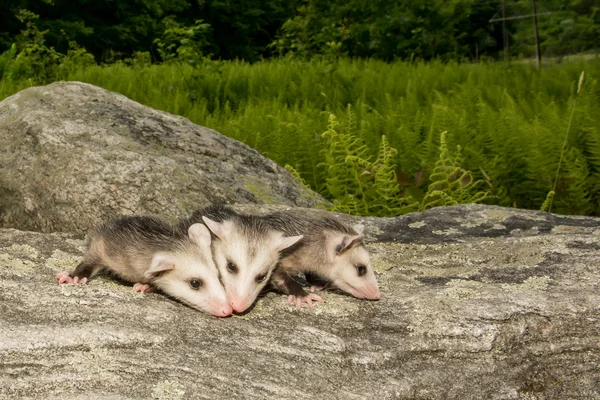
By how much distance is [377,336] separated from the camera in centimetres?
299

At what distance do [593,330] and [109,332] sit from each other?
6.52 ft

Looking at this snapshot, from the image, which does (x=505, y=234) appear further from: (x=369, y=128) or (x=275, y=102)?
(x=275, y=102)

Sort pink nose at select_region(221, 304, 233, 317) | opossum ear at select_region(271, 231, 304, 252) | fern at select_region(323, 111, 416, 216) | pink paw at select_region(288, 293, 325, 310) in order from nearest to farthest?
pink nose at select_region(221, 304, 233, 317) < pink paw at select_region(288, 293, 325, 310) < opossum ear at select_region(271, 231, 304, 252) < fern at select_region(323, 111, 416, 216)

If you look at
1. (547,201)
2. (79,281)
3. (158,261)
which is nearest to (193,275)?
(158,261)

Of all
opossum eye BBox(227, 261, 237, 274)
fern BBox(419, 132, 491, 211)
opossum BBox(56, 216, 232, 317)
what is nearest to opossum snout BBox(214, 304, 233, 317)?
opossum BBox(56, 216, 232, 317)

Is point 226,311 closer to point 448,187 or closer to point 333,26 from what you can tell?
point 448,187

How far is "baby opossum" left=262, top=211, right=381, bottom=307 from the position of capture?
133 inches

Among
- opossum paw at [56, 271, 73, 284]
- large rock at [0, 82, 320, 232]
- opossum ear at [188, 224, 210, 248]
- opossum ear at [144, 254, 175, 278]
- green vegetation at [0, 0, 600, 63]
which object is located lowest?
green vegetation at [0, 0, 600, 63]

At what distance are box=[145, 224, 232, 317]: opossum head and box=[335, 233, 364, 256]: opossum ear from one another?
25.9 inches

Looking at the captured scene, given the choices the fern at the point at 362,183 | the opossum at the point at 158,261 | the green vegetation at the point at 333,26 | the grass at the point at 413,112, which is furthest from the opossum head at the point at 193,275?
the green vegetation at the point at 333,26

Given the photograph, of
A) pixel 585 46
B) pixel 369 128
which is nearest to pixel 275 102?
pixel 369 128

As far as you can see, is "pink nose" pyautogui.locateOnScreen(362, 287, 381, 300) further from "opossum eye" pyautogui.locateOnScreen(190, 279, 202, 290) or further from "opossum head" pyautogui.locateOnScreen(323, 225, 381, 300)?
"opossum eye" pyautogui.locateOnScreen(190, 279, 202, 290)

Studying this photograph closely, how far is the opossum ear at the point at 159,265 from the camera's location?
126 inches

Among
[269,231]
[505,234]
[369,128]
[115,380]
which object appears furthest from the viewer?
[369,128]
